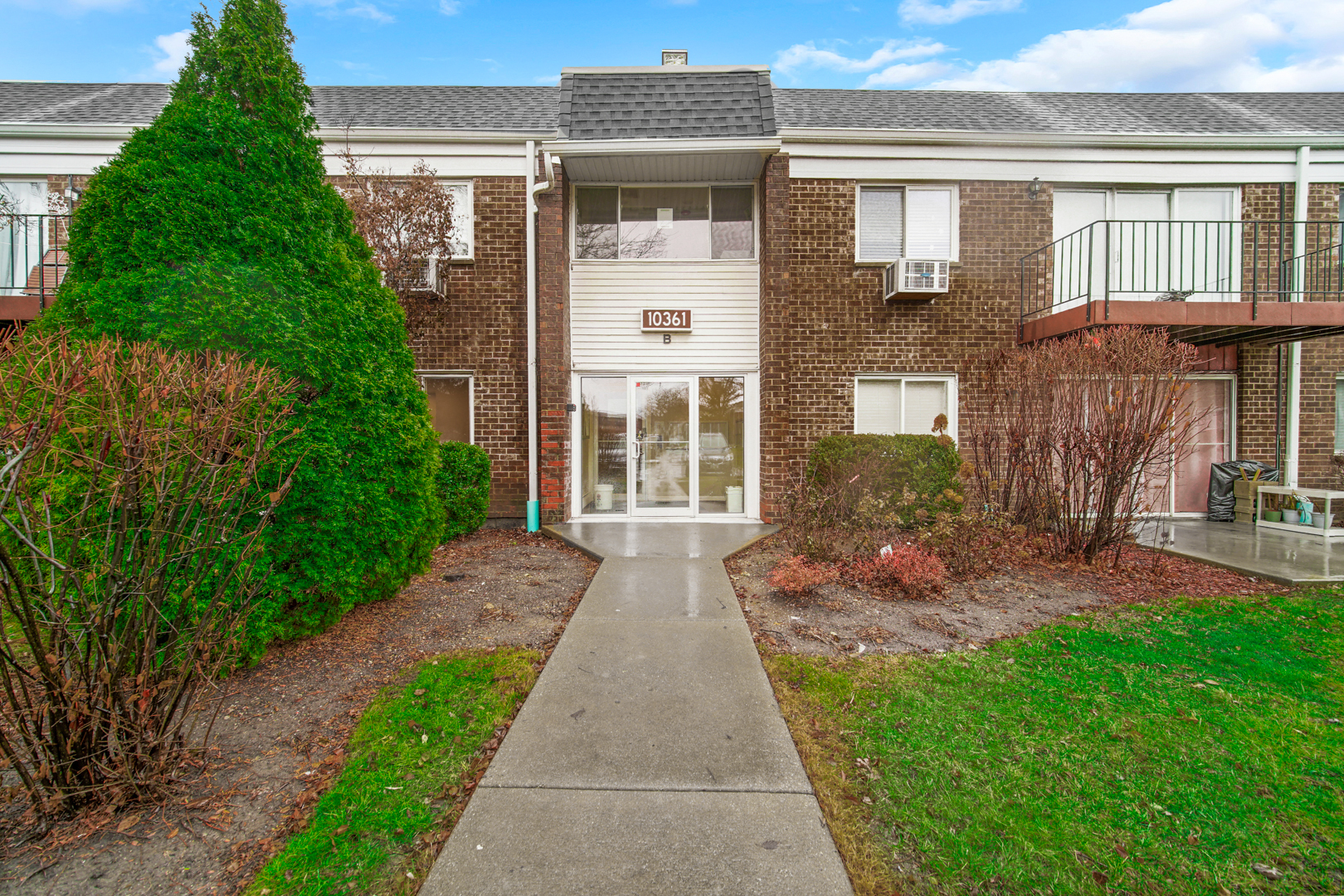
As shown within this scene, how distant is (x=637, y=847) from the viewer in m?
1.91

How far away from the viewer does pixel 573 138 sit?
7.68 metres

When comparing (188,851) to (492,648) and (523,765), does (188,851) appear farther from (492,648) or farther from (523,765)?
(492,648)

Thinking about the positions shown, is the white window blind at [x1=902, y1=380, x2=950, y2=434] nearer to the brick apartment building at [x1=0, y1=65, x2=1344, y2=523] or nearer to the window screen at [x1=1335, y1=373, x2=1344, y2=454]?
the brick apartment building at [x1=0, y1=65, x2=1344, y2=523]

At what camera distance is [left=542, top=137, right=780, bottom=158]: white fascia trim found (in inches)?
290

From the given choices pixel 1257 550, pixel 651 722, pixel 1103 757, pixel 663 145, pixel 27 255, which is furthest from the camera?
pixel 27 255

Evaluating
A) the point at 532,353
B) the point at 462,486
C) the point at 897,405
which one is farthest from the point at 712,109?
the point at 462,486

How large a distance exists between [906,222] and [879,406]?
2793 mm

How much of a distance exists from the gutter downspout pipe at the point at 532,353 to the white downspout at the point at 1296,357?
11.1 meters

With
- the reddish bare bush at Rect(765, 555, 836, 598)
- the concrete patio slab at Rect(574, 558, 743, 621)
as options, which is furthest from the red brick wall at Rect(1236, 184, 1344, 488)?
the concrete patio slab at Rect(574, 558, 743, 621)

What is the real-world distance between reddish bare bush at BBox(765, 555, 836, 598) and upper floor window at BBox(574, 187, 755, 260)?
548cm

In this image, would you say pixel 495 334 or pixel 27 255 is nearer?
pixel 27 255

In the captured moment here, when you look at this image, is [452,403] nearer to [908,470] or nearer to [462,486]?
[462,486]

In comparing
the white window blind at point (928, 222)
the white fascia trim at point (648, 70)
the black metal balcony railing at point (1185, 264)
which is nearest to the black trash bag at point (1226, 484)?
the black metal balcony railing at point (1185, 264)

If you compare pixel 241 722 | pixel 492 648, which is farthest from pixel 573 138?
pixel 241 722
